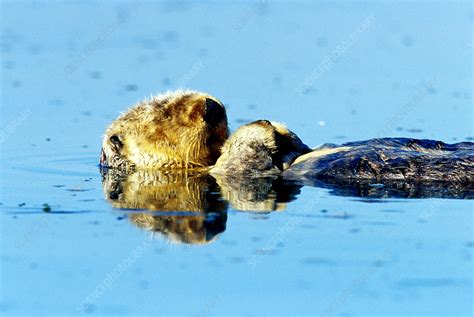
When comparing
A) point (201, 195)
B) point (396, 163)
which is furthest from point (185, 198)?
point (396, 163)

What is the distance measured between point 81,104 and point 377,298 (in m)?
6.97

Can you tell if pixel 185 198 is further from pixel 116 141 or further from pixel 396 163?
pixel 396 163

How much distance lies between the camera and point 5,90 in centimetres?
1198

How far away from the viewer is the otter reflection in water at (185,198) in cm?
610

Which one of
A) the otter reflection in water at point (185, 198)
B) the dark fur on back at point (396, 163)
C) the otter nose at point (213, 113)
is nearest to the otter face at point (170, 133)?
the otter nose at point (213, 113)

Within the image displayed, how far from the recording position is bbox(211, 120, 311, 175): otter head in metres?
7.28

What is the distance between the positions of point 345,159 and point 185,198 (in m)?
1.20

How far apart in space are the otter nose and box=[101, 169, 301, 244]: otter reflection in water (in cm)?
43

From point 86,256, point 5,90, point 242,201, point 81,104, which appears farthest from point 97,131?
point 86,256

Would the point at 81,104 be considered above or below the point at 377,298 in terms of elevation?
above

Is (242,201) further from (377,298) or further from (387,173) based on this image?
(377,298)

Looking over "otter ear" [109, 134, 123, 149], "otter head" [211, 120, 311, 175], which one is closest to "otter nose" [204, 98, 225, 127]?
"otter head" [211, 120, 311, 175]

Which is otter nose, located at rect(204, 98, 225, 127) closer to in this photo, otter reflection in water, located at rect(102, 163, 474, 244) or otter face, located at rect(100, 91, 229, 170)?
otter face, located at rect(100, 91, 229, 170)

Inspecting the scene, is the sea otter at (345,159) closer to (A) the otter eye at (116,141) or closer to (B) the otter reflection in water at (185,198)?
(B) the otter reflection in water at (185,198)
